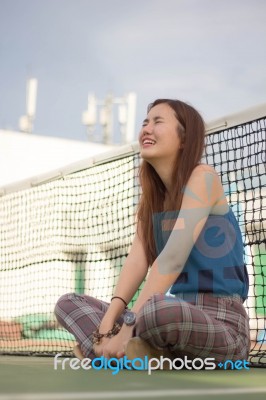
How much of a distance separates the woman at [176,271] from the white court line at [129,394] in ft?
1.78

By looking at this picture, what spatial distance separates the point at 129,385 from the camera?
6.03ft

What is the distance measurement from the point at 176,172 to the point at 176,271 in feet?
1.30

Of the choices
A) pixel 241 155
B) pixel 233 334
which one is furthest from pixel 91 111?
pixel 233 334

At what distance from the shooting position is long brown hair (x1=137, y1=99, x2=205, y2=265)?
2.63 meters

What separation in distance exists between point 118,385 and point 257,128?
2.13 metres

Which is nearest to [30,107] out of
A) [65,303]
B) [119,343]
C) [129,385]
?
[65,303]

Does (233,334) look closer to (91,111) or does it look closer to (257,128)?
(257,128)

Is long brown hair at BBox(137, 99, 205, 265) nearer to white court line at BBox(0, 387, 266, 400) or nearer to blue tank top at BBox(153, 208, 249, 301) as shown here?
blue tank top at BBox(153, 208, 249, 301)

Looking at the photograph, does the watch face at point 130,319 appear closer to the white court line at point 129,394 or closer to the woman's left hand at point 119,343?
the woman's left hand at point 119,343

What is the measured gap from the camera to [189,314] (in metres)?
2.30

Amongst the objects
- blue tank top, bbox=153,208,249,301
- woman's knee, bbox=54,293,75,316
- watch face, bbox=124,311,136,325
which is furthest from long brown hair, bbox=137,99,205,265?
watch face, bbox=124,311,136,325

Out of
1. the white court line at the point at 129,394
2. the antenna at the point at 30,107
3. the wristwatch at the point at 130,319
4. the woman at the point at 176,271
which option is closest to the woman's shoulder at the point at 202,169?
the woman at the point at 176,271

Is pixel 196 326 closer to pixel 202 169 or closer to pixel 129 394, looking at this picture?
pixel 202 169

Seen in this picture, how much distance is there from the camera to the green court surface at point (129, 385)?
5.29ft
